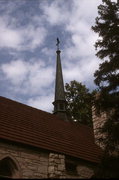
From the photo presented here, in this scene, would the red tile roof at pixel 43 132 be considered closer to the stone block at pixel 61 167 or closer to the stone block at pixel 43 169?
the stone block at pixel 61 167

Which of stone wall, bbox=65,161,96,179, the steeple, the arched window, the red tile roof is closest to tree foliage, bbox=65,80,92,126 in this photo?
the steeple

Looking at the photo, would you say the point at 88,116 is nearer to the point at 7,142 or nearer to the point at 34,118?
the point at 34,118

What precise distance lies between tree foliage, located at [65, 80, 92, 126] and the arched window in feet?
38.8

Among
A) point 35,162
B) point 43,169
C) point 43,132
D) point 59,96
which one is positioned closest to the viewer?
point 35,162

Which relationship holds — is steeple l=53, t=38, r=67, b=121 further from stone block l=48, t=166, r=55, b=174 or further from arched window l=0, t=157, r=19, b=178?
arched window l=0, t=157, r=19, b=178

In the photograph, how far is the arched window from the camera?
9.45 meters

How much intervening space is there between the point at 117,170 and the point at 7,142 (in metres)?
3.85

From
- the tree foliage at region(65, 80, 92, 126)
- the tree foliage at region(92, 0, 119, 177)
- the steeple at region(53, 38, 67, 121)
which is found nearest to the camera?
the tree foliage at region(92, 0, 119, 177)

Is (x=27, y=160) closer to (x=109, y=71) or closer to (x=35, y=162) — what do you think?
(x=35, y=162)

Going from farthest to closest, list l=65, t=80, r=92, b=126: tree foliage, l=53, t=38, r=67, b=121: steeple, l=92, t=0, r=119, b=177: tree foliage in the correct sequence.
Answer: l=65, t=80, r=92, b=126: tree foliage, l=53, t=38, r=67, b=121: steeple, l=92, t=0, r=119, b=177: tree foliage

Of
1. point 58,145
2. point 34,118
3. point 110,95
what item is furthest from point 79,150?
point 110,95

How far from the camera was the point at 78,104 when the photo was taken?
22.8 m

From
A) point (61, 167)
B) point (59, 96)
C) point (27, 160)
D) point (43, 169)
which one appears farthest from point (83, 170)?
point (59, 96)

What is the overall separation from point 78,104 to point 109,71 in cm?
1288
